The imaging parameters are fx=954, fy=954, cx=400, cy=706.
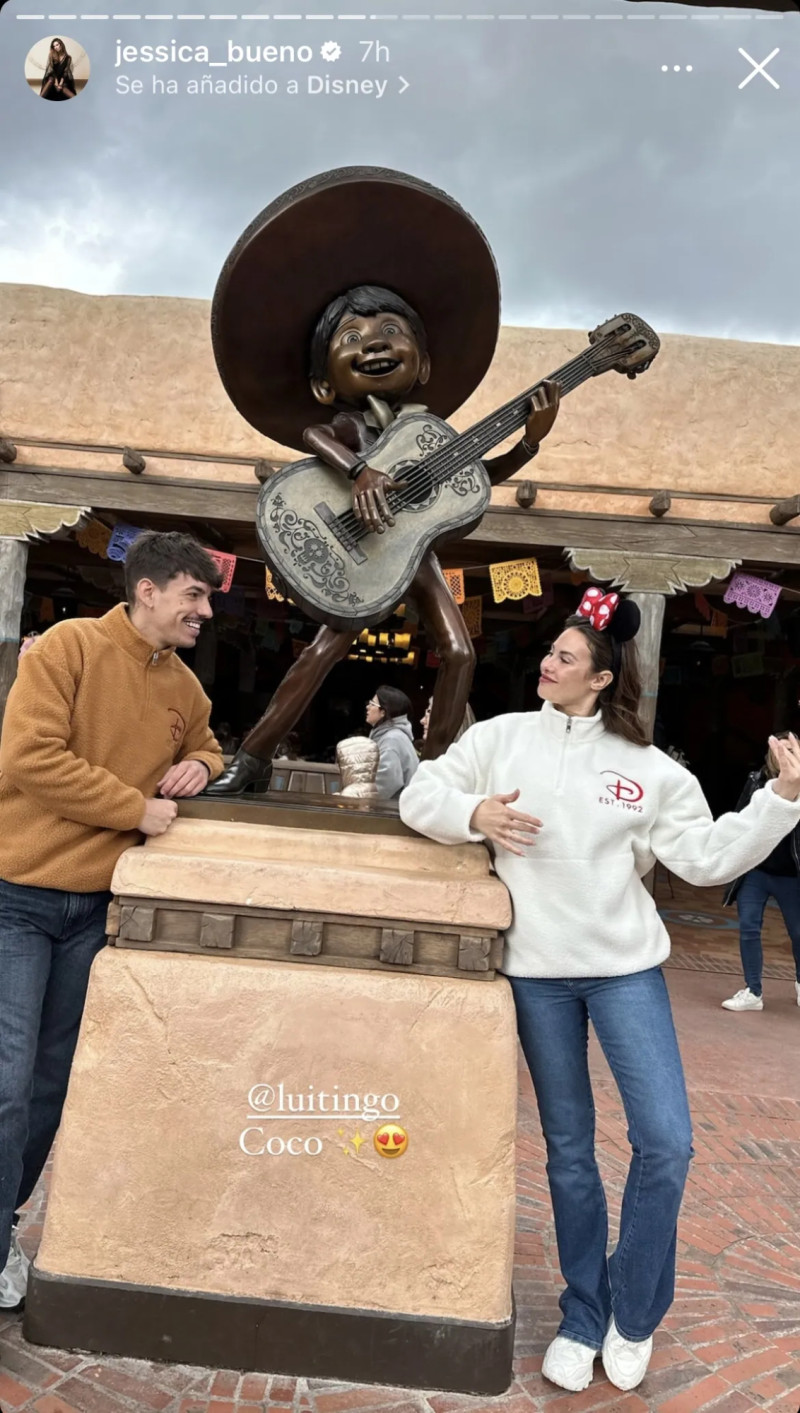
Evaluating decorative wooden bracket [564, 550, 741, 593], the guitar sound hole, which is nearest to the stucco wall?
decorative wooden bracket [564, 550, 741, 593]

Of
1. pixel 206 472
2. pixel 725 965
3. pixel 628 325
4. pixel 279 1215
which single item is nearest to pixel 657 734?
pixel 725 965

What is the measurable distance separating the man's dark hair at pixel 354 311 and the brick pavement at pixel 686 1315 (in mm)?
2532

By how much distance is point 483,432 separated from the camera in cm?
260

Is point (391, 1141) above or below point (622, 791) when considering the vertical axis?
below

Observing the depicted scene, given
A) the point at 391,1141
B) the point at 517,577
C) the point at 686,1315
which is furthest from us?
the point at 517,577

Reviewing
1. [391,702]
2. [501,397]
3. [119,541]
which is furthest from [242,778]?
[501,397]

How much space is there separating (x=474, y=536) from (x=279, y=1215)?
603 cm

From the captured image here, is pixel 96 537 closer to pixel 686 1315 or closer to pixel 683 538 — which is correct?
pixel 683 538

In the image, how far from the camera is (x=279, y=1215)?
6.82 ft

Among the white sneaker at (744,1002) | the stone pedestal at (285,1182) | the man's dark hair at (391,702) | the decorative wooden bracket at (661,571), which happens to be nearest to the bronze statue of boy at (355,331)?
the stone pedestal at (285,1182)

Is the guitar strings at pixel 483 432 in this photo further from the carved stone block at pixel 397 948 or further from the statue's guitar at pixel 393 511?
the carved stone block at pixel 397 948

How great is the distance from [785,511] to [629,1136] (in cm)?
611

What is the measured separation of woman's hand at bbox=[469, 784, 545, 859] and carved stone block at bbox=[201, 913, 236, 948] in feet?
1.95

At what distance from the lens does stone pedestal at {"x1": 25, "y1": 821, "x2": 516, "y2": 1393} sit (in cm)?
206
